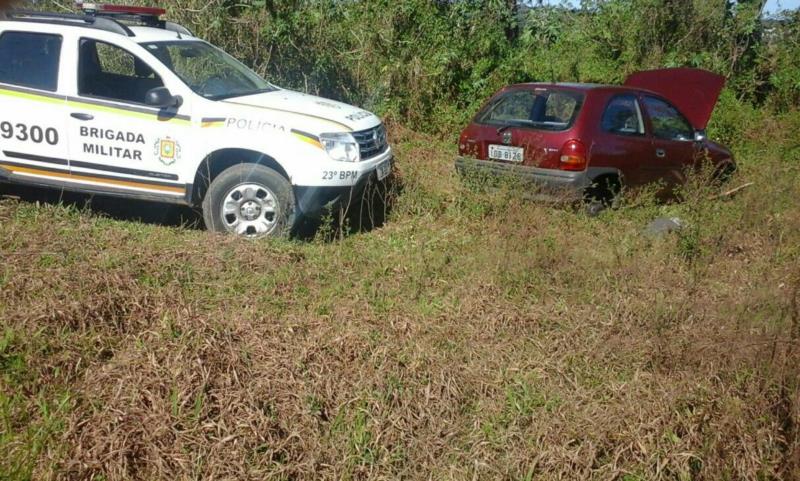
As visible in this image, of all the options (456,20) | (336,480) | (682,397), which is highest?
(456,20)

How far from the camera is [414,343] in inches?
173

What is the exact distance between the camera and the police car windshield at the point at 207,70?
657 cm

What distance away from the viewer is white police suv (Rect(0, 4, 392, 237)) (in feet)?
20.4

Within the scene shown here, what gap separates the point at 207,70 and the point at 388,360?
4.15 m

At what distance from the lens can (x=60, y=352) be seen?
3.98 m

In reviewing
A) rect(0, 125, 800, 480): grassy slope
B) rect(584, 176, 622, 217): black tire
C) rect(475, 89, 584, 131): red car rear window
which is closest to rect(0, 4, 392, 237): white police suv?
rect(0, 125, 800, 480): grassy slope

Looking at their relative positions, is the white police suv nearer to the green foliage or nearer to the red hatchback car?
the red hatchback car

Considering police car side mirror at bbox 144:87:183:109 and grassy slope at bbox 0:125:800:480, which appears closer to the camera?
grassy slope at bbox 0:125:800:480

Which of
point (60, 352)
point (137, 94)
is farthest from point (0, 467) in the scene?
point (137, 94)

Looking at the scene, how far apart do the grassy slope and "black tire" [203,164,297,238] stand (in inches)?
17.0

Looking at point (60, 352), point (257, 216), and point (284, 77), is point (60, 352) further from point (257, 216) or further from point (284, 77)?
point (284, 77)

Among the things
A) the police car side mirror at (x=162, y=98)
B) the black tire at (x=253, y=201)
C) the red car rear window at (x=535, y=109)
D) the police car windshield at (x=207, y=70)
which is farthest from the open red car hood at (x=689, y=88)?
the police car side mirror at (x=162, y=98)

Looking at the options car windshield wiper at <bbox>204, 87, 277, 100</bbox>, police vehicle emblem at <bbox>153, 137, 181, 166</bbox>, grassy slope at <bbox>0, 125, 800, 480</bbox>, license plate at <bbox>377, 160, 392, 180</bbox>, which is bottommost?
grassy slope at <bbox>0, 125, 800, 480</bbox>

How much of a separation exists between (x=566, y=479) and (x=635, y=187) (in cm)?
487
